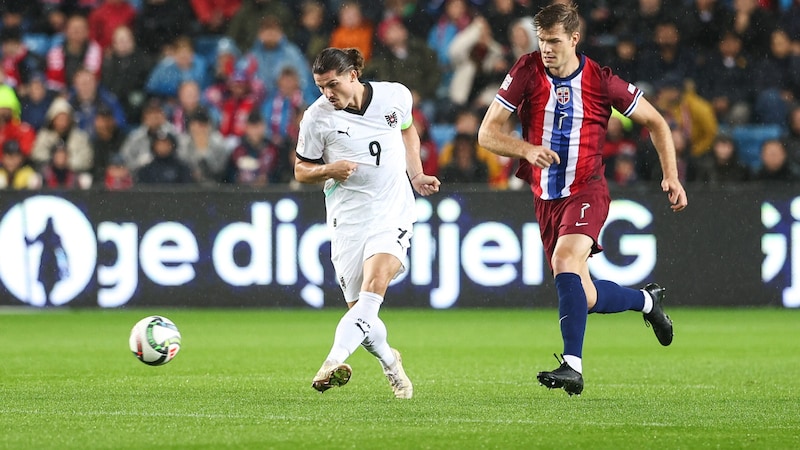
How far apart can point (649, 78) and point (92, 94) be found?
6638 millimetres

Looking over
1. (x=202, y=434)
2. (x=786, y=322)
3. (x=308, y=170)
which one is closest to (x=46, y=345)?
(x=308, y=170)

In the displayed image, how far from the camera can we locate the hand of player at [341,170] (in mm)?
7719

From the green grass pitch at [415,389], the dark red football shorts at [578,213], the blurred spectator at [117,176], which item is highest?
the dark red football shorts at [578,213]

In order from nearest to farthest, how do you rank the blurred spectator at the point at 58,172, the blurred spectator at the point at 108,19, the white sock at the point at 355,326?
1. the white sock at the point at 355,326
2. the blurred spectator at the point at 58,172
3. the blurred spectator at the point at 108,19

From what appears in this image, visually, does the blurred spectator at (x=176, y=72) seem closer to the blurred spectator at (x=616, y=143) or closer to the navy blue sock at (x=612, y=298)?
the blurred spectator at (x=616, y=143)

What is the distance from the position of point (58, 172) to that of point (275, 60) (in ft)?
10.1

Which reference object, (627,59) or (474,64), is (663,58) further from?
(474,64)

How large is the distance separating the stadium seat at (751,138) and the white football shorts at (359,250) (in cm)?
957

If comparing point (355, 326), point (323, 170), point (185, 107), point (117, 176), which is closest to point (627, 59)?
point (185, 107)

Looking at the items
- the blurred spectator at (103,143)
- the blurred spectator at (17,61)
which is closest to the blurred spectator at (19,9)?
the blurred spectator at (17,61)

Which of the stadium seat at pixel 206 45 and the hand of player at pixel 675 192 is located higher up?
the stadium seat at pixel 206 45

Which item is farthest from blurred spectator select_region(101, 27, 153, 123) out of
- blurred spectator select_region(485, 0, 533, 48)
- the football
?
the football

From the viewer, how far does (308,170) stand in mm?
7938

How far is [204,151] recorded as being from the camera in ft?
54.3
